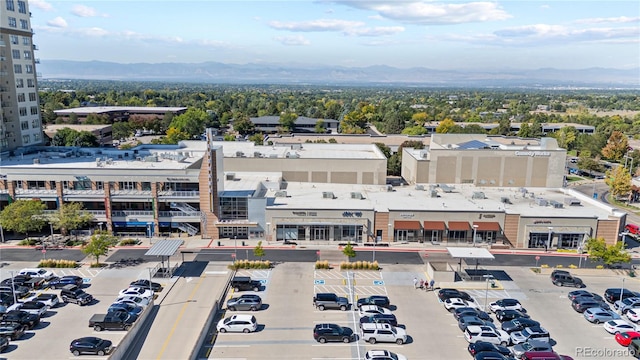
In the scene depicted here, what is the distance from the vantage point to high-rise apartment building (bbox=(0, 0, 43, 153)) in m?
75.2

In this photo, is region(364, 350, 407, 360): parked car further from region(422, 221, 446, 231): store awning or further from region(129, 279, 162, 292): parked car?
region(422, 221, 446, 231): store awning

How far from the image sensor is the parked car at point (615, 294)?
47.6 meters

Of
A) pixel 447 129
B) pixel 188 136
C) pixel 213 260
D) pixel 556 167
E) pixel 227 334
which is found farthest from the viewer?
pixel 447 129

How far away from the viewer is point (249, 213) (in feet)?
212

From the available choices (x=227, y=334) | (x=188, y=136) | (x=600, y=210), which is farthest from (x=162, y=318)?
(x=188, y=136)

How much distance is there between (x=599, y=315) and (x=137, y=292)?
46129 millimetres

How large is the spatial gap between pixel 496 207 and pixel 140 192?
51949 millimetres

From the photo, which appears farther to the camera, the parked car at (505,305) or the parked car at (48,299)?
the parked car at (505,305)

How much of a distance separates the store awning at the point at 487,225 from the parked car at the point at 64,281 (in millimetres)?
50618

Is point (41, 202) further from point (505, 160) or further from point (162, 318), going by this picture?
point (505, 160)

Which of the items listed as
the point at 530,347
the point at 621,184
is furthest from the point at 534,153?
the point at 530,347

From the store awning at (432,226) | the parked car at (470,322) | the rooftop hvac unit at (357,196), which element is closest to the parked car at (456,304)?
the parked car at (470,322)

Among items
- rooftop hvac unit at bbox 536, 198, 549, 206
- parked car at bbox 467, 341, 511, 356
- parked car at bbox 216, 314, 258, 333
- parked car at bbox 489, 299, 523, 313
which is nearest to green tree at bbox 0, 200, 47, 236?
parked car at bbox 216, 314, 258, 333

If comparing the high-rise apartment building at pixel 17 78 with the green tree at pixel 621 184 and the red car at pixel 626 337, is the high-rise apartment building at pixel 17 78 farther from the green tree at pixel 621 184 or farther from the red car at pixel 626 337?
the green tree at pixel 621 184
